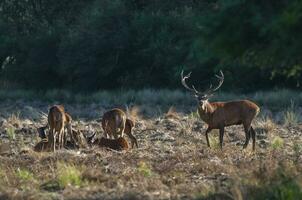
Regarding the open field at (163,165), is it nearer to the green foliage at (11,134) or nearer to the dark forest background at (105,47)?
the green foliage at (11,134)

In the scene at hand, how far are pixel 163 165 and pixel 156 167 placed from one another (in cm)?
18

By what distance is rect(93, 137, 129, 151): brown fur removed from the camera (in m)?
20.9

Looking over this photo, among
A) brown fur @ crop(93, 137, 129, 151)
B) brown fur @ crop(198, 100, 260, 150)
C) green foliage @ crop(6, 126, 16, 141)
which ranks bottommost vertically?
green foliage @ crop(6, 126, 16, 141)

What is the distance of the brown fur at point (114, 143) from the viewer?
20906 millimetres

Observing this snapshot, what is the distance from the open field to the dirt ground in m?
0.02

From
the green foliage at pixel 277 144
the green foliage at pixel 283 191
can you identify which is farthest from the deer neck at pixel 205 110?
the green foliage at pixel 283 191

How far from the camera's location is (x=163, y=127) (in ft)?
84.3

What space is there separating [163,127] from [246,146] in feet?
17.0

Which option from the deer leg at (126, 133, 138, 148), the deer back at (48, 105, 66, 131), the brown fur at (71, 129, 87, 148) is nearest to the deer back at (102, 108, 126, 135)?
the deer leg at (126, 133, 138, 148)

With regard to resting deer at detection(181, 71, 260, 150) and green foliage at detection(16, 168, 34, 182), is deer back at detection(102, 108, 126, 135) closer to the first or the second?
resting deer at detection(181, 71, 260, 150)

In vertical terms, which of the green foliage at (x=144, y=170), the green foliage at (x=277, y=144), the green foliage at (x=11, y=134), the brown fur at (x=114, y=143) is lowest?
the green foliage at (x=11, y=134)

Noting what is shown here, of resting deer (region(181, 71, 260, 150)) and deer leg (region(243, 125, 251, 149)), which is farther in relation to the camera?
resting deer (region(181, 71, 260, 150))

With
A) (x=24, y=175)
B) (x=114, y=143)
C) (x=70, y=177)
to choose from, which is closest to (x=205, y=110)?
(x=114, y=143)

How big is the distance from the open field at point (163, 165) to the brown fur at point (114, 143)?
19.6 inches
